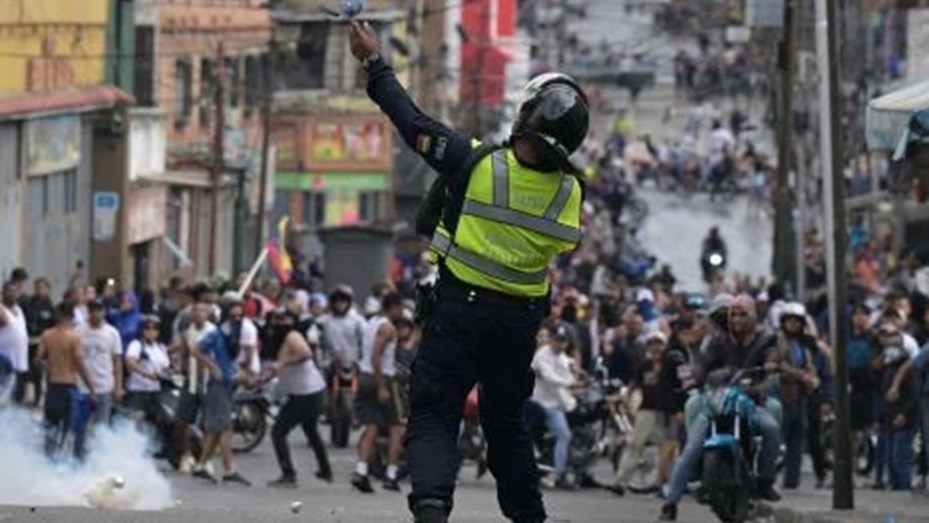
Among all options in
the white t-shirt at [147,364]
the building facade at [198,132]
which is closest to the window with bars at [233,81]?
the building facade at [198,132]

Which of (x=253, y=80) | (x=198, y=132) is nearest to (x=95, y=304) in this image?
(x=198, y=132)

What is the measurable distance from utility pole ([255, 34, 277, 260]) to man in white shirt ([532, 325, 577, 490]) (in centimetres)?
3205

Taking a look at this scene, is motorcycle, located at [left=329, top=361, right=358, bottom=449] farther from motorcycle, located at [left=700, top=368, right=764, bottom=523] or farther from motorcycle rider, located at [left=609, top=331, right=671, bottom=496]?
motorcycle, located at [left=700, top=368, right=764, bottom=523]

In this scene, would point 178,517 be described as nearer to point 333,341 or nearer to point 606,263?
point 333,341

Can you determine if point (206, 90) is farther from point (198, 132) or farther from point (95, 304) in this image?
point (95, 304)

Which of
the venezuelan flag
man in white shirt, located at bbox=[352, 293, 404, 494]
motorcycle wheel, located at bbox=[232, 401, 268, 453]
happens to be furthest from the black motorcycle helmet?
the venezuelan flag

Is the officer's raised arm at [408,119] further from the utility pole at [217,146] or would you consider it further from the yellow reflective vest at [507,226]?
the utility pole at [217,146]

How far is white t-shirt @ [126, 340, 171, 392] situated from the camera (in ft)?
98.8

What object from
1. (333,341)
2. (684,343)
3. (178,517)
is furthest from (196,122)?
(178,517)

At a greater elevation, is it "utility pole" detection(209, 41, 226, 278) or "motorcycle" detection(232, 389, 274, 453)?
"utility pole" detection(209, 41, 226, 278)

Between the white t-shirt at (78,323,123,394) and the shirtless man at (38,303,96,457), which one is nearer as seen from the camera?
the shirtless man at (38,303,96,457)

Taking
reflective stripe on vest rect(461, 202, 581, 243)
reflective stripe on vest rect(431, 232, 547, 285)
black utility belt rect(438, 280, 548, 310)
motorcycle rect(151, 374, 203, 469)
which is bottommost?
motorcycle rect(151, 374, 203, 469)

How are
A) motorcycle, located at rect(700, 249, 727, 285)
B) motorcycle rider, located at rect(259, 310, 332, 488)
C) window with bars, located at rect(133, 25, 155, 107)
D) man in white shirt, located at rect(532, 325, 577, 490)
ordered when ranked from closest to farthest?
1. motorcycle rider, located at rect(259, 310, 332, 488)
2. man in white shirt, located at rect(532, 325, 577, 490)
3. motorcycle, located at rect(700, 249, 727, 285)
4. window with bars, located at rect(133, 25, 155, 107)

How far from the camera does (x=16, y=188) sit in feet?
157
